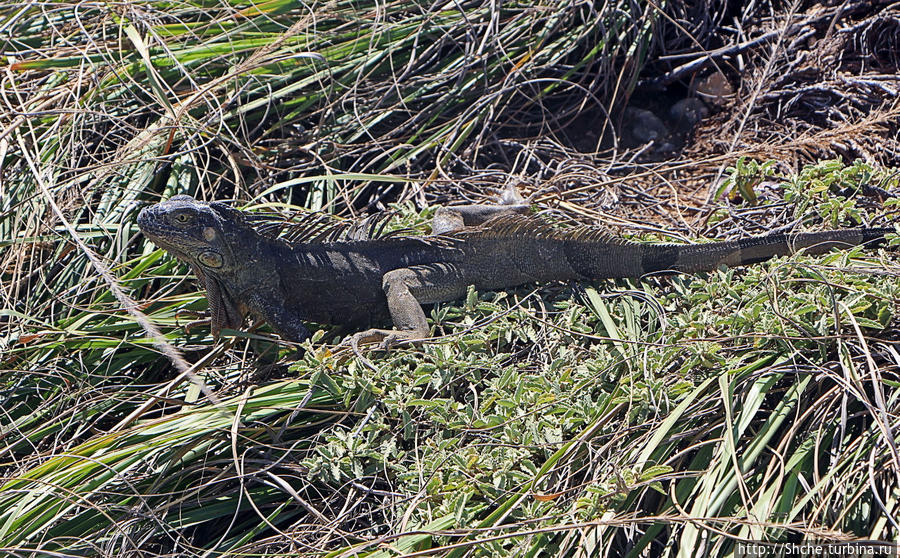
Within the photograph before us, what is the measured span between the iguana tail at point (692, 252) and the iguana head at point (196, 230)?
1320 millimetres

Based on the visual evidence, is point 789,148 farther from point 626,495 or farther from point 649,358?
point 626,495

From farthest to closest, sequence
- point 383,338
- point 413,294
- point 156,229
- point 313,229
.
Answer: point 313,229 < point 413,294 < point 383,338 < point 156,229

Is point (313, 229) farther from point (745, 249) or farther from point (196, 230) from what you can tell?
point (745, 249)

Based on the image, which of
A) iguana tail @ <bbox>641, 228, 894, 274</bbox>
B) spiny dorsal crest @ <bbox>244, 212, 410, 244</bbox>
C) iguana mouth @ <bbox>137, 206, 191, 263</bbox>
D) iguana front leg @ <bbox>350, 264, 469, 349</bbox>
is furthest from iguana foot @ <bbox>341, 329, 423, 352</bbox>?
iguana tail @ <bbox>641, 228, 894, 274</bbox>

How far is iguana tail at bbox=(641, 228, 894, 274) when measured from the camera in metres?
3.11

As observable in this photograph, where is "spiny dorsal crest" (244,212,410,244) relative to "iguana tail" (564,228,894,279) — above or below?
above

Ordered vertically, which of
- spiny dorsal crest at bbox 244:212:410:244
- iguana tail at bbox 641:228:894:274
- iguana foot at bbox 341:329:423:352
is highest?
spiny dorsal crest at bbox 244:212:410:244

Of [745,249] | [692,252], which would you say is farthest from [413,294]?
[745,249]

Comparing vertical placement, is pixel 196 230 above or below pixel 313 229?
above

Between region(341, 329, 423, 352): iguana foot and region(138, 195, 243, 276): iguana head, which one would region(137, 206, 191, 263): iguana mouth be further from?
region(341, 329, 423, 352): iguana foot

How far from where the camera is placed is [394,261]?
133 inches

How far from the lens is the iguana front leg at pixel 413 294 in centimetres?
310

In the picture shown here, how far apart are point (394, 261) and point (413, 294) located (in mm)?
180

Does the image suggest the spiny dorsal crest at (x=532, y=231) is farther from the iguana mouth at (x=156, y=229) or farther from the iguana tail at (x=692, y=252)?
the iguana mouth at (x=156, y=229)
